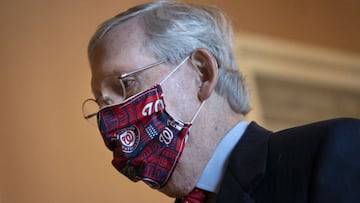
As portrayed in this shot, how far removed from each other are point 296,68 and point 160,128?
1364mm

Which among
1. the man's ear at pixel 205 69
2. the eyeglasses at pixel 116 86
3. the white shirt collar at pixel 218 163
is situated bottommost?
the white shirt collar at pixel 218 163

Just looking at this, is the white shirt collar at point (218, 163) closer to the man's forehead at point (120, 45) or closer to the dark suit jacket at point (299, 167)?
the dark suit jacket at point (299, 167)

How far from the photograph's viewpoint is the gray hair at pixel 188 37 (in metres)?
1.16

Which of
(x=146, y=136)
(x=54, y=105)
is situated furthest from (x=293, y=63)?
(x=146, y=136)

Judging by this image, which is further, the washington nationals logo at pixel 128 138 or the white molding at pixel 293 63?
the white molding at pixel 293 63

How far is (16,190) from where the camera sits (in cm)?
167

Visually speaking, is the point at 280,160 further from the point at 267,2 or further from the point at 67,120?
the point at 267,2

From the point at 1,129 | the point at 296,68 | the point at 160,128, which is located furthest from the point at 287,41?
the point at 160,128

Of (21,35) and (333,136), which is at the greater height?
(21,35)

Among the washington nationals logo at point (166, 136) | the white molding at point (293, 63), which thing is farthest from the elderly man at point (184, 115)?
the white molding at point (293, 63)

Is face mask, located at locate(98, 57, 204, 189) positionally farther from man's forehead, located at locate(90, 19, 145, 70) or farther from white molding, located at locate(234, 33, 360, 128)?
white molding, located at locate(234, 33, 360, 128)

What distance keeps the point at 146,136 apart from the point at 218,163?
Result: 14 cm

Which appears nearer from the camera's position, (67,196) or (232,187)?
(232,187)

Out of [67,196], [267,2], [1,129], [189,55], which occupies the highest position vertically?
[267,2]
